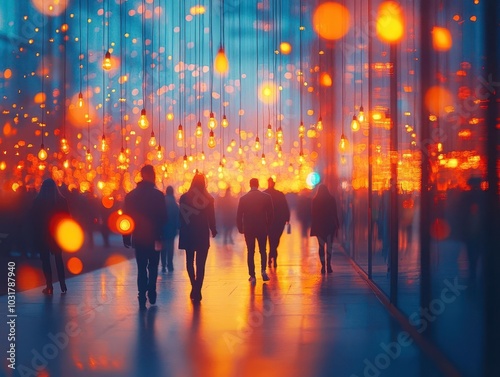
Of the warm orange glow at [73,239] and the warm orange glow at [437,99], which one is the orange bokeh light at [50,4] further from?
the warm orange glow at [437,99]

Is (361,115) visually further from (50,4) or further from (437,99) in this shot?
(50,4)

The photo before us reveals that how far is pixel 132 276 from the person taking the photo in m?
14.1

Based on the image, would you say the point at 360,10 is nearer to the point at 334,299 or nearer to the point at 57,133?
the point at 334,299

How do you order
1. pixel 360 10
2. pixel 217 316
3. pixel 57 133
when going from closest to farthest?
pixel 217 316 → pixel 360 10 → pixel 57 133

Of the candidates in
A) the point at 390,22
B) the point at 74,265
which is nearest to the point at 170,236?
the point at 74,265

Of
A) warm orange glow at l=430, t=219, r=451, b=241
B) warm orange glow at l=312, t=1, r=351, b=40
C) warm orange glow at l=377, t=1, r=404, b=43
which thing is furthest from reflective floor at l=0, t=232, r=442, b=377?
warm orange glow at l=312, t=1, r=351, b=40

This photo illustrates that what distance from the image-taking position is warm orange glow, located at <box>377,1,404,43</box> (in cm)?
918

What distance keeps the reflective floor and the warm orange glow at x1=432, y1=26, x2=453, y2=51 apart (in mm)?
2438

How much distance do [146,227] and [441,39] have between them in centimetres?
488

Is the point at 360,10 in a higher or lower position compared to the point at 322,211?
higher

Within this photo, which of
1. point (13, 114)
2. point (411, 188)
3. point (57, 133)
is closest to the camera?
point (411, 188)

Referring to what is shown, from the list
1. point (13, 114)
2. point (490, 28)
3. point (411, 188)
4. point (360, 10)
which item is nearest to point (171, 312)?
point (411, 188)

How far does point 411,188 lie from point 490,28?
346cm

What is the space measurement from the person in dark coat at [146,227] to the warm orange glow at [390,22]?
11.2 feet
